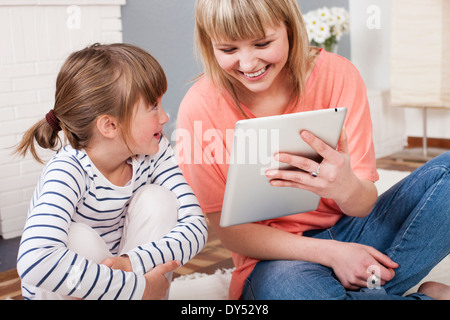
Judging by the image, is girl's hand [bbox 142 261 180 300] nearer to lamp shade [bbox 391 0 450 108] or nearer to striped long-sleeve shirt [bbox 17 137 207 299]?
striped long-sleeve shirt [bbox 17 137 207 299]

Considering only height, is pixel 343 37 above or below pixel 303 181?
above

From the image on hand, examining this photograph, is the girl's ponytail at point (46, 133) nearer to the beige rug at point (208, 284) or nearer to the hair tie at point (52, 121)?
the hair tie at point (52, 121)

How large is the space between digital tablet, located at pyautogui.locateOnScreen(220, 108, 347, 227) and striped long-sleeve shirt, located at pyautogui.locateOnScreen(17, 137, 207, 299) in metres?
0.13

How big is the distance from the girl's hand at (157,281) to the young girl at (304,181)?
186 mm

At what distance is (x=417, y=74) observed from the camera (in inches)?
118

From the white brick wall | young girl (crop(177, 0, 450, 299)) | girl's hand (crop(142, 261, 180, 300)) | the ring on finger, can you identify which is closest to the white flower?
the white brick wall

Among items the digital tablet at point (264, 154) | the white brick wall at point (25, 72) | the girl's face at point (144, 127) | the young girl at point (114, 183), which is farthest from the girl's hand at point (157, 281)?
the white brick wall at point (25, 72)

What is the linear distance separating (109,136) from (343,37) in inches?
111

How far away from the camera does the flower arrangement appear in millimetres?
3055

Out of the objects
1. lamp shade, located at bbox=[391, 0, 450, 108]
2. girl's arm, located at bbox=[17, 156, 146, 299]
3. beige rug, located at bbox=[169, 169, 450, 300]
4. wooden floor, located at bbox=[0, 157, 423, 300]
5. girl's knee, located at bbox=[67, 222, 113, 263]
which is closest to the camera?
girl's arm, located at bbox=[17, 156, 146, 299]

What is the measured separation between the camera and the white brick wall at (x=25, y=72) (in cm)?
209

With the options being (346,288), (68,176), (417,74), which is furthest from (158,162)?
(417,74)

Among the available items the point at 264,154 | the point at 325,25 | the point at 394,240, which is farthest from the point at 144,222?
the point at 325,25
